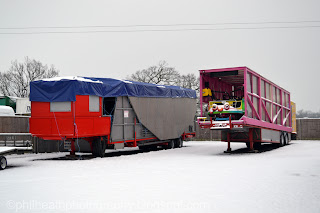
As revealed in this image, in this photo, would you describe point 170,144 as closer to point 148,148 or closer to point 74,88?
point 148,148

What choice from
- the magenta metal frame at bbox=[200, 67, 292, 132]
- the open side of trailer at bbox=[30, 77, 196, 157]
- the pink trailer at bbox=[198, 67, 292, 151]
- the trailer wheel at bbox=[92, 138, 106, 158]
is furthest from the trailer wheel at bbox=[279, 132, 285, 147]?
the trailer wheel at bbox=[92, 138, 106, 158]

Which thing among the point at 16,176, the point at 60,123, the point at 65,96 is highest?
the point at 65,96

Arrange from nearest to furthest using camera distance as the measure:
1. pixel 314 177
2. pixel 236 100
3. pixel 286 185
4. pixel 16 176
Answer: pixel 286 185 < pixel 314 177 < pixel 16 176 < pixel 236 100

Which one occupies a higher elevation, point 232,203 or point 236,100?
point 236,100

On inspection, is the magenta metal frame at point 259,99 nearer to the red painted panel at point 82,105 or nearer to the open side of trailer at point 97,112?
the open side of trailer at point 97,112

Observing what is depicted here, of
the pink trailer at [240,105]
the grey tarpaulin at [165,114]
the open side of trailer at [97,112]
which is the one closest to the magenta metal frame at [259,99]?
the pink trailer at [240,105]

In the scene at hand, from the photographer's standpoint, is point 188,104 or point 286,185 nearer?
point 286,185

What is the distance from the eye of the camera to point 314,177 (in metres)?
10.6

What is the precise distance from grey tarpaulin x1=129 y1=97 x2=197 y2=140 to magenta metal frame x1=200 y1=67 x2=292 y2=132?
3.30m

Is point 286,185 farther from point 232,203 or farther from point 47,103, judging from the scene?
point 47,103

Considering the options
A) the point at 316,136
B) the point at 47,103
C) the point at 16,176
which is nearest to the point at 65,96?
the point at 47,103

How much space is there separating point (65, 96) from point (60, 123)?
114 cm

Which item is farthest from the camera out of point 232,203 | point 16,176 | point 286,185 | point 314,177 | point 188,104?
point 188,104

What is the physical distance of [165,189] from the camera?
8977mm
